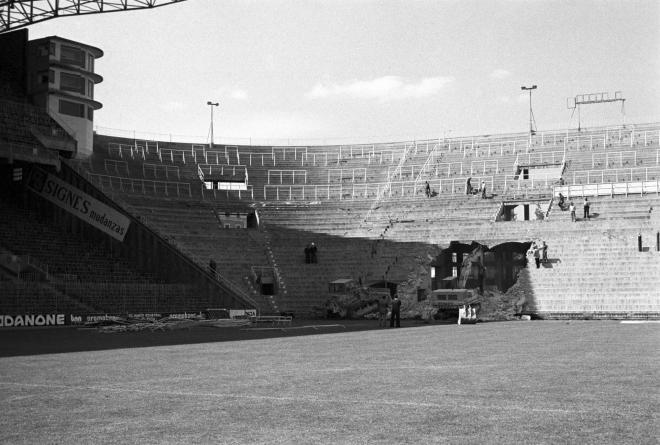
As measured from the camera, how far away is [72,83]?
55.7 metres

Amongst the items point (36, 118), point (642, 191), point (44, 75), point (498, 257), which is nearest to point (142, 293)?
point (36, 118)

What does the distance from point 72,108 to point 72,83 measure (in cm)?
157

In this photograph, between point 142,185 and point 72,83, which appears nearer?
point 72,83

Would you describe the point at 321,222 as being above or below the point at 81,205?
below

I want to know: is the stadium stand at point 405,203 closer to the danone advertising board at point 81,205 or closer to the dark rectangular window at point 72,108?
the dark rectangular window at point 72,108

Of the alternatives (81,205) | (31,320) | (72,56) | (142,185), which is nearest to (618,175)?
(142,185)

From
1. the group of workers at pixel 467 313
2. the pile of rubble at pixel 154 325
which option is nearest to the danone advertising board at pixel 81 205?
the pile of rubble at pixel 154 325

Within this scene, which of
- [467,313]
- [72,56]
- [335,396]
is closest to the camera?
[335,396]

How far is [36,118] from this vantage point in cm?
5175

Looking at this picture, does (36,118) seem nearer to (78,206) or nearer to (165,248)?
(78,206)

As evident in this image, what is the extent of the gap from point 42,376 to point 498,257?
50015 millimetres

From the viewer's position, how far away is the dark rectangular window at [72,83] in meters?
55.2

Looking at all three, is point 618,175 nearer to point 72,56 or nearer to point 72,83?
point 72,83

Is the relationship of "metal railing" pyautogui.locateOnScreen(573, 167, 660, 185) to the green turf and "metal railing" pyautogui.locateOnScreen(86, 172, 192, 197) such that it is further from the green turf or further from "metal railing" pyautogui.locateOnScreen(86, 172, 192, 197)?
the green turf
